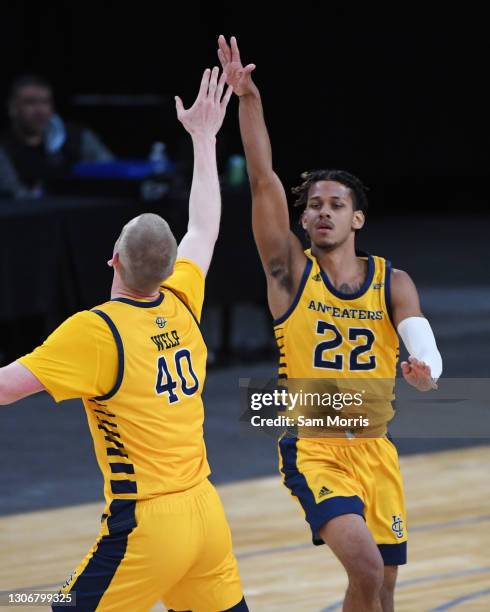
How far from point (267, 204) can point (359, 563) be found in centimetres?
154

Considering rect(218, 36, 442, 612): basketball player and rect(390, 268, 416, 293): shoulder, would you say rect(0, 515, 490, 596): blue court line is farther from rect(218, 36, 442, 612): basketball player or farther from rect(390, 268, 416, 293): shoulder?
rect(390, 268, 416, 293): shoulder

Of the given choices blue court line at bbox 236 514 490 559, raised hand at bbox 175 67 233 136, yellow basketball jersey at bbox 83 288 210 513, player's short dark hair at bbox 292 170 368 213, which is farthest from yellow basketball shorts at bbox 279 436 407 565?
blue court line at bbox 236 514 490 559

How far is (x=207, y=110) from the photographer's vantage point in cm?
536

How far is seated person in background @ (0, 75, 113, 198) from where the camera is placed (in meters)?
11.4

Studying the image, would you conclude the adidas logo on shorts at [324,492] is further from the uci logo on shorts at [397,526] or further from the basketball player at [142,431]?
the basketball player at [142,431]

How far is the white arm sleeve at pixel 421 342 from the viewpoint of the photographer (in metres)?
5.14

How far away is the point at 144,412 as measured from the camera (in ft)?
14.1

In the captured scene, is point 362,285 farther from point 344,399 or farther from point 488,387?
point 488,387

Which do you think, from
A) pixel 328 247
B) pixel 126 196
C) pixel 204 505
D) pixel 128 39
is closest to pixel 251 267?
pixel 126 196

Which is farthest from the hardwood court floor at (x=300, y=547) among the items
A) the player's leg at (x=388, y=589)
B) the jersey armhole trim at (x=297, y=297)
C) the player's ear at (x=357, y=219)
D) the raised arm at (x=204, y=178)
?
the raised arm at (x=204, y=178)

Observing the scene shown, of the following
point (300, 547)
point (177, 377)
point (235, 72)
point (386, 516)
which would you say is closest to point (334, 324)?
point (386, 516)

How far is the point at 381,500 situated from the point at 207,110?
1.70m

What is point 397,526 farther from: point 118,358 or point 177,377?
point 118,358

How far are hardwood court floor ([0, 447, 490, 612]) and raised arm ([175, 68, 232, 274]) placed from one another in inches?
78.4
